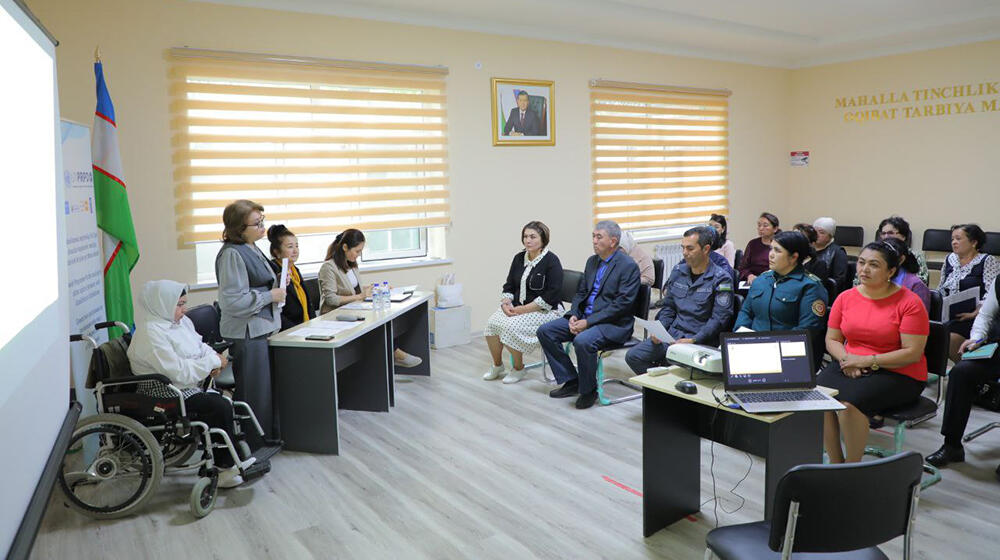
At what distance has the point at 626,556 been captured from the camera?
2908 mm

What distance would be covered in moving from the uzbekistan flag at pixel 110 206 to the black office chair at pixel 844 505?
408cm

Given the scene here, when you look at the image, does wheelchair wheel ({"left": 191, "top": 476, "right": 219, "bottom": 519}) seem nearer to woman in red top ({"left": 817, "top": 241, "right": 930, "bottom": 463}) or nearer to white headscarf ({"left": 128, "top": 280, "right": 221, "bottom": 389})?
white headscarf ({"left": 128, "top": 280, "right": 221, "bottom": 389})

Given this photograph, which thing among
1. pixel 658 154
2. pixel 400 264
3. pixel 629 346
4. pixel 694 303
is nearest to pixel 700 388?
pixel 694 303

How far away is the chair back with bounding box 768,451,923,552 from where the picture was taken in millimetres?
1876

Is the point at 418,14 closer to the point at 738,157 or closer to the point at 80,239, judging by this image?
the point at 80,239

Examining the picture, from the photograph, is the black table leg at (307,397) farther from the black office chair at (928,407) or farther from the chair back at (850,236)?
the chair back at (850,236)

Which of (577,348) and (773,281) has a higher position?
(773,281)

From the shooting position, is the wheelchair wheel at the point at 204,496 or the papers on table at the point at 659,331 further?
the papers on table at the point at 659,331

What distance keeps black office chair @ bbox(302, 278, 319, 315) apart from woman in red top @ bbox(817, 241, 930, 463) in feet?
11.7

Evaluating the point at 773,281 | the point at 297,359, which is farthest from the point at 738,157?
the point at 297,359

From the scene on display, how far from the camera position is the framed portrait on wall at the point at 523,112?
22.1 feet

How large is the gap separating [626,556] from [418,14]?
194 inches

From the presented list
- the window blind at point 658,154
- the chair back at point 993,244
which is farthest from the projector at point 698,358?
the chair back at point 993,244

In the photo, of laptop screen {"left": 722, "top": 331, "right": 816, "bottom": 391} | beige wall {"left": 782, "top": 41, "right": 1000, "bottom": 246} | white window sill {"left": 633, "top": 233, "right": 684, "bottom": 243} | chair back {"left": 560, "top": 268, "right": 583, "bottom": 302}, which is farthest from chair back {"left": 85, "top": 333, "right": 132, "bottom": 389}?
beige wall {"left": 782, "top": 41, "right": 1000, "bottom": 246}
